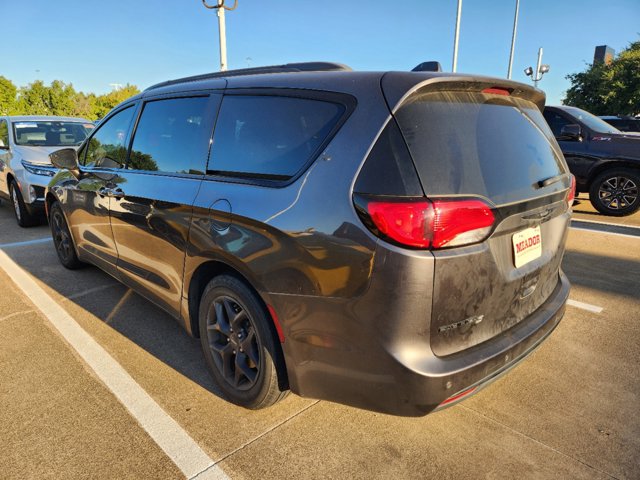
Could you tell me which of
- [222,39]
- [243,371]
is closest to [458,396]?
[243,371]

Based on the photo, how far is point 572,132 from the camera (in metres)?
7.32

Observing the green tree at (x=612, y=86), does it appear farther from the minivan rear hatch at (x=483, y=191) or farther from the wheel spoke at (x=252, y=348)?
the wheel spoke at (x=252, y=348)

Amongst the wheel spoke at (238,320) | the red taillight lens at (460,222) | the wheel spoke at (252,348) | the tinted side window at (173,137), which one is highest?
the tinted side window at (173,137)

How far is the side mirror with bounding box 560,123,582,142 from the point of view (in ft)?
23.9

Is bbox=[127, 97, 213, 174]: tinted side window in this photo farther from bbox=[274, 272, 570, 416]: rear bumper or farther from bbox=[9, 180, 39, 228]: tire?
bbox=[9, 180, 39, 228]: tire

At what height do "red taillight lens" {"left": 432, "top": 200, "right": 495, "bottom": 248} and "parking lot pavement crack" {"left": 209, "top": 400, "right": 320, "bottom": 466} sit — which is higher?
"red taillight lens" {"left": 432, "top": 200, "right": 495, "bottom": 248}

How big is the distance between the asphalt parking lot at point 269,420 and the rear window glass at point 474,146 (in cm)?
120

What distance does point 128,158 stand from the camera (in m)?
3.27

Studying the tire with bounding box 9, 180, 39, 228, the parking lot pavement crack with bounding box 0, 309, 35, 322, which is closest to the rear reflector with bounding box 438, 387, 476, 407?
the parking lot pavement crack with bounding box 0, 309, 35, 322

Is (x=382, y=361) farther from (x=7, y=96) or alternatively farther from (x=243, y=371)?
(x=7, y=96)

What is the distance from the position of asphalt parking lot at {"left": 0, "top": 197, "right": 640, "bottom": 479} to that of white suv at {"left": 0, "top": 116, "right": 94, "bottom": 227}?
3784 millimetres

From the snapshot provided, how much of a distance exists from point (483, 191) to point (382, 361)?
803 millimetres

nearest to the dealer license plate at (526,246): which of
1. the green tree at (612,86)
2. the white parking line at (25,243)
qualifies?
the white parking line at (25,243)

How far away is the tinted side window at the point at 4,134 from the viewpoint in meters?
7.40
